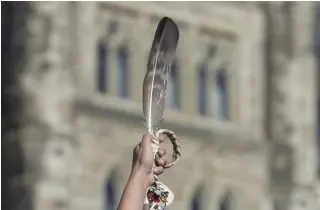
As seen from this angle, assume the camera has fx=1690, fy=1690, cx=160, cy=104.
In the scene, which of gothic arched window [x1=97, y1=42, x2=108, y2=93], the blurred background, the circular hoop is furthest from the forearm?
gothic arched window [x1=97, y1=42, x2=108, y2=93]

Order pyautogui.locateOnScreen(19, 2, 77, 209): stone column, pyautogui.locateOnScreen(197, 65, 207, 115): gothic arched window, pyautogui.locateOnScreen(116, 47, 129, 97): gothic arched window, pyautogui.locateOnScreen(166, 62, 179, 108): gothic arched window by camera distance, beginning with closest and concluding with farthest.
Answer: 1. pyautogui.locateOnScreen(19, 2, 77, 209): stone column
2. pyautogui.locateOnScreen(116, 47, 129, 97): gothic arched window
3. pyautogui.locateOnScreen(166, 62, 179, 108): gothic arched window
4. pyautogui.locateOnScreen(197, 65, 207, 115): gothic arched window

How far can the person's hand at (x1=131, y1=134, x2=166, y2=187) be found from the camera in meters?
3.47

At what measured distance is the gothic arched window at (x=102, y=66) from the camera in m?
26.5

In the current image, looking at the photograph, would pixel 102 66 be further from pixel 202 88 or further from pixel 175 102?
pixel 202 88

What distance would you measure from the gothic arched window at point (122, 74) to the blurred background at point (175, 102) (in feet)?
0.07

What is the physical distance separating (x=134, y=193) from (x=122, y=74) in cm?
2333

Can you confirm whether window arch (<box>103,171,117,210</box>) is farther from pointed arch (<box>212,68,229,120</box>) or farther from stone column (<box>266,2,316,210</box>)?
stone column (<box>266,2,316,210</box>)

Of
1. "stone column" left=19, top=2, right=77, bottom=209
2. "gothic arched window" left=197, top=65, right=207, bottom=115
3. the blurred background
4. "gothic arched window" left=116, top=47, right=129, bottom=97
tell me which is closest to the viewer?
"stone column" left=19, top=2, right=77, bottom=209

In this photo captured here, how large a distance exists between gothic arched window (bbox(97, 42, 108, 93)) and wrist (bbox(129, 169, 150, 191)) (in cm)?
2289

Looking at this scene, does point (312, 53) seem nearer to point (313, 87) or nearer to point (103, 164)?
point (313, 87)

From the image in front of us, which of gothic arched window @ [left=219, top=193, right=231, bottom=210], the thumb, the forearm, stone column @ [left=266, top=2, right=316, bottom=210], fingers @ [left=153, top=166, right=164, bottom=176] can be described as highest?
the thumb

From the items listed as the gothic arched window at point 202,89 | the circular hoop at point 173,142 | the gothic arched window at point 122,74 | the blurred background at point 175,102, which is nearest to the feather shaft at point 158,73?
the circular hoop at point 173,142

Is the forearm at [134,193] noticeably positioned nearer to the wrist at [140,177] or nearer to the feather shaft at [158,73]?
the wrist at [140,177]

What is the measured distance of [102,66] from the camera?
87.2 ft
